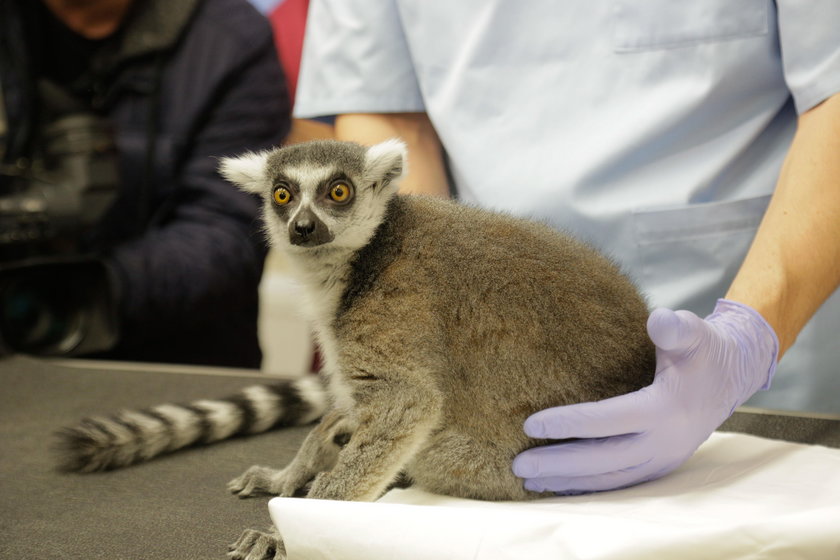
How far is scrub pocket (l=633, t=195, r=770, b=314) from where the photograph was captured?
1.83 meters

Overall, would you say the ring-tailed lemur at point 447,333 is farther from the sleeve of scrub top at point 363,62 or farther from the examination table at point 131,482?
the sleeve of scrub top at point 363,62

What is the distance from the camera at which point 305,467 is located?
1444mm

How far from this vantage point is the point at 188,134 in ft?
9.37

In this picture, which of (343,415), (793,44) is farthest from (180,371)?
(793,44)

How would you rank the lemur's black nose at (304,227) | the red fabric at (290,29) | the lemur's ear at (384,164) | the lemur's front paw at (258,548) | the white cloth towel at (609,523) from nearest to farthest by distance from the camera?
the white cloth towel at (609,523)
the lemur's front paw at (258,548)
the lemur's black nose at (304,227)
the lemur's ear at (384,164)
the red fabric at (290,29)

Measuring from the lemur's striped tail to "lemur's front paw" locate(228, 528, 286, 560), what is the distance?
556 millimetres

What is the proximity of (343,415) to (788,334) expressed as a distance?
0.91m

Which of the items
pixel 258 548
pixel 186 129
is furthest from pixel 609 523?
pixel 186 129

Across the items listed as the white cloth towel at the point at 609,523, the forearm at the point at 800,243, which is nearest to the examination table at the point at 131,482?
the white cloth towel at the point at 609,523

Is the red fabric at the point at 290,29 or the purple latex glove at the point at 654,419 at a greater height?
the red fabric at the point at 290,29

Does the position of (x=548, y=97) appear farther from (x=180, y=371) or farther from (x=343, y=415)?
(x=180, y=371)

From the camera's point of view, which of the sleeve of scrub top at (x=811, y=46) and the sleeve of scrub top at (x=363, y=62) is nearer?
the sleeve of scrub top at (x=811, y=46)

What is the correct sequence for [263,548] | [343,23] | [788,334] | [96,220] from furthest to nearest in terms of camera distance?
[96,220]
[343,23]
[788,334]
[263,548]

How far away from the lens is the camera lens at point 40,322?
7.89 ft
